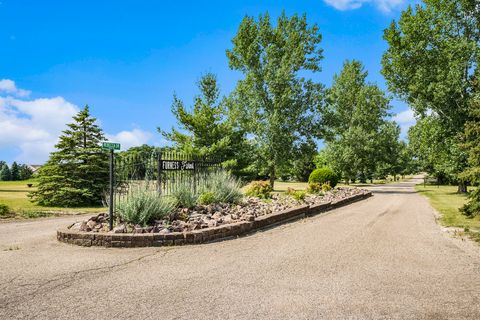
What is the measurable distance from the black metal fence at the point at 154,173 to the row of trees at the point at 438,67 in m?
20.3

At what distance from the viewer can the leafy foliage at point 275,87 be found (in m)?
31.9

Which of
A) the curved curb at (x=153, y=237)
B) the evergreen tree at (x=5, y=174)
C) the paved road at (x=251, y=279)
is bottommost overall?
the paved road at (x=251, y=279)

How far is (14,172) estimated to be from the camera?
70.6 meters

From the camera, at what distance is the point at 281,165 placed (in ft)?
108

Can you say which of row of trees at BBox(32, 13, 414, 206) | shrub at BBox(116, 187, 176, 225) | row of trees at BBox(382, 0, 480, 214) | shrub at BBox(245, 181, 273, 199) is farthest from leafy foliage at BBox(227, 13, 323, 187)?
→ shrub at BBox(116, 187, 176, 225)

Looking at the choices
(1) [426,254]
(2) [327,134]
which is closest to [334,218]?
(1) [426,254]

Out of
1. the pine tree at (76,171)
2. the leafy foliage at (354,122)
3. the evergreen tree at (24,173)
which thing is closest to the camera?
the pine tree at (76,171)

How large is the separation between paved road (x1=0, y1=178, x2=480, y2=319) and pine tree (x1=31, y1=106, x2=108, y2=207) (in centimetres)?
1252

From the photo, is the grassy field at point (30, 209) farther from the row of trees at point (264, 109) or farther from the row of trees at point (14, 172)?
the row of trees at point (14, 172)

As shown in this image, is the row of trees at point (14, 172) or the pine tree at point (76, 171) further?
the row of trees at point (14, 172)

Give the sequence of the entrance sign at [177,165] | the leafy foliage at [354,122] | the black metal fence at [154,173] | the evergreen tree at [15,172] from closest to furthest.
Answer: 1. the black metal fence at [154,173]
2. the entrance sign at [177,165]
3. the leafy foliage at [354,122]
4. the evergreen tree at [15,172]

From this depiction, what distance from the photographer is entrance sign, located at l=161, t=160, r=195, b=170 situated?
1180 centimetres

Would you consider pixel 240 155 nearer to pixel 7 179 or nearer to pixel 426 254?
pixel 426 254

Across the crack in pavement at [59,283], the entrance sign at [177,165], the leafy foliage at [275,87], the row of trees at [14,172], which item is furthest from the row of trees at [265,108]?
the row of trees at [14,172]
